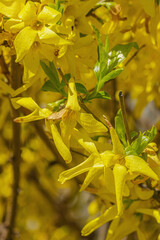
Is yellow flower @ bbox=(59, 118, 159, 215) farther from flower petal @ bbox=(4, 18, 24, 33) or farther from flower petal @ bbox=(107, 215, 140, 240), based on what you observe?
flower petal @ bbox=(107, 215, 140, 240)

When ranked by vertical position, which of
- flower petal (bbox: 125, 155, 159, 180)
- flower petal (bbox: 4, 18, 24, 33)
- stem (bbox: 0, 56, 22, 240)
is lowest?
stem (bbox: 0, 56, 22, 240)

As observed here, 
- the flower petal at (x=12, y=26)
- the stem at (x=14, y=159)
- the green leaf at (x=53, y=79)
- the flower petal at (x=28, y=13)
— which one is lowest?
the stem at (x=14, y=159)

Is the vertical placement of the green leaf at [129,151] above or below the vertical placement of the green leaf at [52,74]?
below

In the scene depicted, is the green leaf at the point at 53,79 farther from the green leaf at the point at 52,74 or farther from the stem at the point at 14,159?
the stem at the point at 14,159

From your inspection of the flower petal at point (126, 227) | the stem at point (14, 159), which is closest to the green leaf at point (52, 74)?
the stem at point (14, 159)

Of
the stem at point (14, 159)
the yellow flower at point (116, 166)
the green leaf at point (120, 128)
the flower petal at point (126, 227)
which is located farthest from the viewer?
the flower petal at point (126, 227)

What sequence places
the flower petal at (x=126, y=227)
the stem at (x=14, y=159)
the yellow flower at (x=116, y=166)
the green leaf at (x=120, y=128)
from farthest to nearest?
the flower petal at (x=126, y=227) < the stem at (x=14, y=159) < the green leaf at (x=120, y=128) < the yellow flower at (x=116, y=166)

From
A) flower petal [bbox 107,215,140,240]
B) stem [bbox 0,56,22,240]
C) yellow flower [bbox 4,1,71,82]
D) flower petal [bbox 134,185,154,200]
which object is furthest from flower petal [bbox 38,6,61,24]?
flower petal [bbox 107,215,140,240]

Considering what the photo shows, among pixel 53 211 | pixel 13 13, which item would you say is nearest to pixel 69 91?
pixel 13 13
